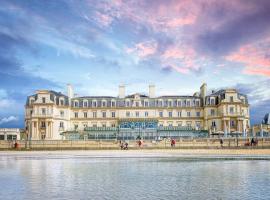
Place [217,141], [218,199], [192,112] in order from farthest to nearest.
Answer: [192,112] → [217,141] → [218,199]

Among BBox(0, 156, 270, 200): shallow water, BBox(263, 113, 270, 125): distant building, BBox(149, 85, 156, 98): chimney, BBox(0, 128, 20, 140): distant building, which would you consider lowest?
BBox(0, 156, 270, 200): shallow water

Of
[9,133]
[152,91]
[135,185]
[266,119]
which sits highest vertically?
[152,91]

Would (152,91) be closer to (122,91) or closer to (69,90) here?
(122,91)

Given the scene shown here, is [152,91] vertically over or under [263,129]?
over

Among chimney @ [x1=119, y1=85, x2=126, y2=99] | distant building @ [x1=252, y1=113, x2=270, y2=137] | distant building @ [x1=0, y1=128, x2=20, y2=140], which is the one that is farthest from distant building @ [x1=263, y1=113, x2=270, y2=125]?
distant building @ [x1=0, y1=128, x2=20, y2=140]

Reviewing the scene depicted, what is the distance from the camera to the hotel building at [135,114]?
273ft

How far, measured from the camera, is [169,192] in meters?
13.9

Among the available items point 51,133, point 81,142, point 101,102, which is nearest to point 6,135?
point 51,133

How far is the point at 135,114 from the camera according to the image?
89.7 m

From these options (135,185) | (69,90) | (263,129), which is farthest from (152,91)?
(135,185)

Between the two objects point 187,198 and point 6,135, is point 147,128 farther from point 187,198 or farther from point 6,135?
point 187,198

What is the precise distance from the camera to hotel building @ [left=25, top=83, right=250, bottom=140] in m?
83.2

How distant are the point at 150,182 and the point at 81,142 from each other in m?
46.2

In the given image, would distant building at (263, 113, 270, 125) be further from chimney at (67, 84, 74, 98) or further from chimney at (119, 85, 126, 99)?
chimney at (67, 84, 74, 98)
